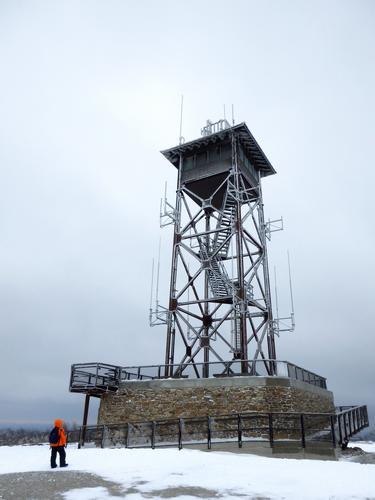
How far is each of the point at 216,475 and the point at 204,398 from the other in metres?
8.83

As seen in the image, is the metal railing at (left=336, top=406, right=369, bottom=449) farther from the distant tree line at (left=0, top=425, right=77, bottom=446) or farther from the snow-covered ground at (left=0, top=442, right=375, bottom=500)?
the distant tree line at (left=0, top=425, right=77, bottom=446)

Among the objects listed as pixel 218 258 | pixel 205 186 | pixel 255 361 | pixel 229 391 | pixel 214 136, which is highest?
pixel 214 136

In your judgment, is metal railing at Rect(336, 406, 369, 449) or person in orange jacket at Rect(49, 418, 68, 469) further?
metal railing at Rect(336, 406, 369, 449)

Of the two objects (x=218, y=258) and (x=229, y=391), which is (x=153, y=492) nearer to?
(x=229, y=391)

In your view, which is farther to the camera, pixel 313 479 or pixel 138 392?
pixel 138 392

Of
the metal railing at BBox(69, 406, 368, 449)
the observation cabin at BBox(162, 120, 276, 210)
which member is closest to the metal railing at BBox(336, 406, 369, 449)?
the metal railing at BBox(69, 406, 368, 449)

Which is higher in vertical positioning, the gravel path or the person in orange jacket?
the person in orange jacket

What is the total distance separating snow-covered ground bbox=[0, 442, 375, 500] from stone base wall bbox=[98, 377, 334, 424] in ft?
16.9

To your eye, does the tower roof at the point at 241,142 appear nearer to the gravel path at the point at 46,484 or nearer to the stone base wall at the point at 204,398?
the stone base wall at the point at 204,398

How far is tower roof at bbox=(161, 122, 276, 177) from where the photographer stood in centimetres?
2697

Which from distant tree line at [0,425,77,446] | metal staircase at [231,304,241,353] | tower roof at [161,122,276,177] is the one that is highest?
tower roof at [161,122,276,177]

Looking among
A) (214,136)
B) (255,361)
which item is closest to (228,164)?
(214,136)

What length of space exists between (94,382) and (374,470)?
43.0 ft

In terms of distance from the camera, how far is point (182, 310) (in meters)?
24.9
